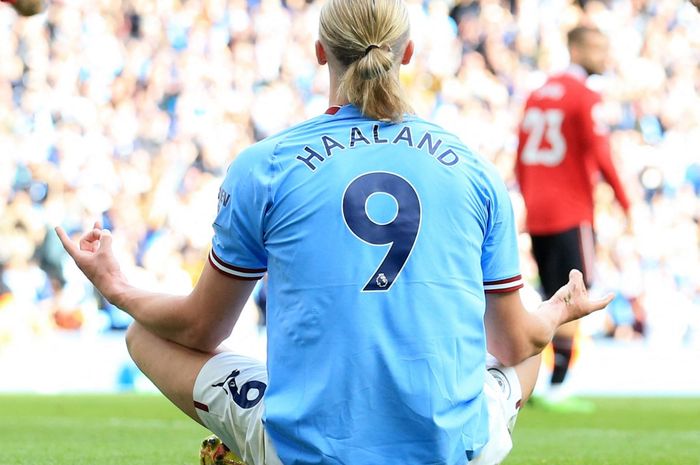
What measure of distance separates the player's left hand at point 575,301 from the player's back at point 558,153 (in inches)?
217

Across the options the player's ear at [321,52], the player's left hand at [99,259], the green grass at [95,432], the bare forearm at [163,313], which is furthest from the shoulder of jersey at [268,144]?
the green grass at [95,432]

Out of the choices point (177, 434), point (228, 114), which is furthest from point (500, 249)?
point (228, 114)

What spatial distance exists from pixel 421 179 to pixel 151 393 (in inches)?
375

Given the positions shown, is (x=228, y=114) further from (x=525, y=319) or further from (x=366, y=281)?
(x=366, y=281)

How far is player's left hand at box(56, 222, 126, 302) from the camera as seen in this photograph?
Answer: 11.2 feet

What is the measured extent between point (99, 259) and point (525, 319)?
1.18 meters

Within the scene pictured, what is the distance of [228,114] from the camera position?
60.4 feet

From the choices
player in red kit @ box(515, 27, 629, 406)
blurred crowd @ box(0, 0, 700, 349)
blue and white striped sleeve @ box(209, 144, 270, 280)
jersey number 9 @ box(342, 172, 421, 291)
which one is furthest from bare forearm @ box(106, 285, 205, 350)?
blurred crowd @ box(0, 0, 700, 349)

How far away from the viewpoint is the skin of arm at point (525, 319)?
324 cm

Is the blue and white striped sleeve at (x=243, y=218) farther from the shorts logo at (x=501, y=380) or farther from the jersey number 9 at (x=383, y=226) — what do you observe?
the shorts logo at (x=501, y=380)

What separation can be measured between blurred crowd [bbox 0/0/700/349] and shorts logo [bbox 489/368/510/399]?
37.5 feet

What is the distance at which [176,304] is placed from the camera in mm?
3273

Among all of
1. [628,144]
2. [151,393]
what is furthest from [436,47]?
[151,393]

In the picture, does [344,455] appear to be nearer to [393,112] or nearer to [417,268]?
[417,268]
